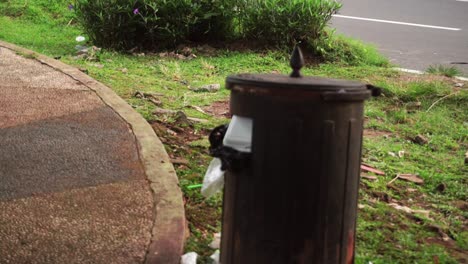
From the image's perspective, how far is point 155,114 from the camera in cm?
506

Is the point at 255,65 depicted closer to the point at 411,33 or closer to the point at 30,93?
the point at 30,93

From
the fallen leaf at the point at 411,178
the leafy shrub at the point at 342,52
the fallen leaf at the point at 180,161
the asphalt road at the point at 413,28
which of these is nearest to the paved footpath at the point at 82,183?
the fallen leaf at the point at 180,161

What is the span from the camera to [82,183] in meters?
3.53

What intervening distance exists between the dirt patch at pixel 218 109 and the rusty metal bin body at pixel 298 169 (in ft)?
10.1

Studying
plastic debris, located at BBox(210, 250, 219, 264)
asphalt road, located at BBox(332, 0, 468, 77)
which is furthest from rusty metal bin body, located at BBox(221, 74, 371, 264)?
asphalt road, located at BBox(332, 0, 468, 77)

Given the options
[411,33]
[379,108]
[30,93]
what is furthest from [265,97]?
[411,33]

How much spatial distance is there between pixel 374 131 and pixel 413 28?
21.5 feet

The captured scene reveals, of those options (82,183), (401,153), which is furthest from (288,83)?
(401,153)

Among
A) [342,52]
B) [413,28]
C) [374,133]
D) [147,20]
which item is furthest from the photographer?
[413,28]

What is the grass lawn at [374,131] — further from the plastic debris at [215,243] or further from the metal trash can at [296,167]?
the metal trash can at [296,167]

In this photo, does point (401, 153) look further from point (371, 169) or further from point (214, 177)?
point (214, 177)

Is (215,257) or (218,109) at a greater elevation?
(218,109)

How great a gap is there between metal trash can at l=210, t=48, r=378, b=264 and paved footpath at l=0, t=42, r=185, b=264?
0.64 metres

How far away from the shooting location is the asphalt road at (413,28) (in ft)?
29.3
